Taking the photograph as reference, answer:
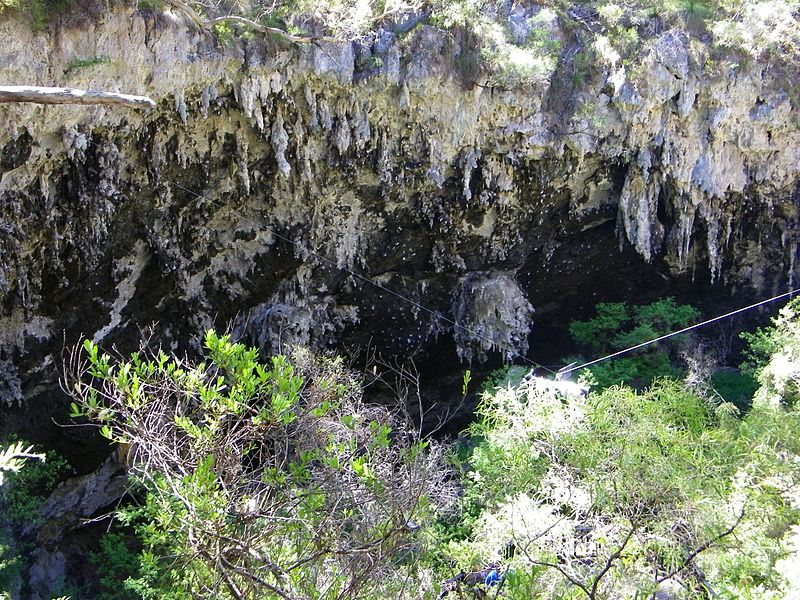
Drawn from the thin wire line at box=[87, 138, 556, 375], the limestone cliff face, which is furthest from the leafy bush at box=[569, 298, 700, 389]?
the thin wire line at box=[87, 138, 556, 375]

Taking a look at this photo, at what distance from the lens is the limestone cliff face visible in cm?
940

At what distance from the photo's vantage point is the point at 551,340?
49.5 feet

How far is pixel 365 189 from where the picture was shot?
11.8 meters

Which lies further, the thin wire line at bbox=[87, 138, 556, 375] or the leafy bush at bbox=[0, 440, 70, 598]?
the thin wire line at bbox=[87, 138, 556, 375]

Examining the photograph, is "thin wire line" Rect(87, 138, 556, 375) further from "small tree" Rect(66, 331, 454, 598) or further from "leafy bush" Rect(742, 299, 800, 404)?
"small tree" Rect(66, 331, 454, 598)

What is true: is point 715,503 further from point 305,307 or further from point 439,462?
point 305,307

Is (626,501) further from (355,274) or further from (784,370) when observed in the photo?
(355,274)

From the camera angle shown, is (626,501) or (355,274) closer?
(626,501)

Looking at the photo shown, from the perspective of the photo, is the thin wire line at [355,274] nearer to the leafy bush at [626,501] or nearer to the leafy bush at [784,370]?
the leafy bush at [784,370]

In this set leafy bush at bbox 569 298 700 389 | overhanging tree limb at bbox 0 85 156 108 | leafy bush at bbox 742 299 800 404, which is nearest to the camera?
overhanging tree limb at bbox 0 85 156 108

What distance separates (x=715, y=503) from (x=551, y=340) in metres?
8.68

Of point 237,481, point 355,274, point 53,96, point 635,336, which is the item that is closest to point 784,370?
point 635,336

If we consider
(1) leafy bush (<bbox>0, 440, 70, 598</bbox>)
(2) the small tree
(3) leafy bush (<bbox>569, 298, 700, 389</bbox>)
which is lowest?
(1) leafy bush (<bbox>0, 440, 70, 598</bbox>)

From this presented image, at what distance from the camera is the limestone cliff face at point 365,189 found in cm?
940
